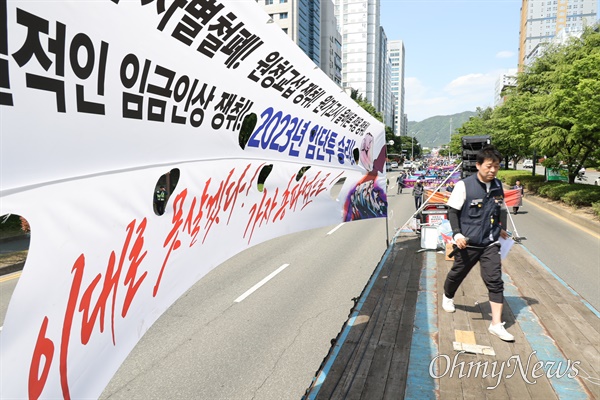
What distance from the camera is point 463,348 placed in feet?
10.8

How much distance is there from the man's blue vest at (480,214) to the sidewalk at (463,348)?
879mm

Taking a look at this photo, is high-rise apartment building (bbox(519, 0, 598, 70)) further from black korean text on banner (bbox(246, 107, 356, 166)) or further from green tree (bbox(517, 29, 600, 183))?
black korean text on banner (bbox(246, 107, 356, 166))

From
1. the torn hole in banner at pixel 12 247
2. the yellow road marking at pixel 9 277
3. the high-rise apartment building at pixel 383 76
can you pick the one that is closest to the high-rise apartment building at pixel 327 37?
the high-rise apartment building at pixel 383 76

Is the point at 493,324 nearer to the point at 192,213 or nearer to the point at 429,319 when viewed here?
the point at 429,319

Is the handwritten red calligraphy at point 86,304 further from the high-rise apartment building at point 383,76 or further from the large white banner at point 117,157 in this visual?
the high-rise apartment building at point 383,76

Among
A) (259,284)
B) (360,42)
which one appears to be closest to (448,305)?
(259,284)

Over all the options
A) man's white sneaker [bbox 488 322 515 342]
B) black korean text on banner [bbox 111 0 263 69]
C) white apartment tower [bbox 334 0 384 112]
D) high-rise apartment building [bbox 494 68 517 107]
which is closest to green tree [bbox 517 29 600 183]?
high-rise apartment building [bbox 494 68 517 107]

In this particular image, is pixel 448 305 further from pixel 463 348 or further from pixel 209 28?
pixel 209 28

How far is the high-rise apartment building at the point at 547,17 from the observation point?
13150 cm

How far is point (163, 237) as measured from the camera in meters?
1.61

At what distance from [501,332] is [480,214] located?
1150 millimetres

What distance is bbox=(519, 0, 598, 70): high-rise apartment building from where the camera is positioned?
431 feet

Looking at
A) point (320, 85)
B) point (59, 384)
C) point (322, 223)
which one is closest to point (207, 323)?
point (322, 223)

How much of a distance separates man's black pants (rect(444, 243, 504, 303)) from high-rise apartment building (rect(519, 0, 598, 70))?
15509cm
